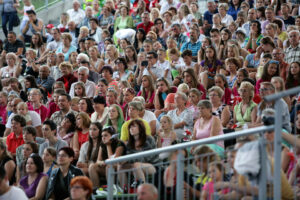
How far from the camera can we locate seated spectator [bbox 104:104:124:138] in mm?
9641

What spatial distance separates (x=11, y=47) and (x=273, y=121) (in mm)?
11764

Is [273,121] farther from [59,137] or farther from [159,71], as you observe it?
[159,71]

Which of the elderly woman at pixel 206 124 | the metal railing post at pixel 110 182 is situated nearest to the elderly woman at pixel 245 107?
the elderly woman at pixel 206 124

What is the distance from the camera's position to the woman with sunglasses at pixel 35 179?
8344 millimetres

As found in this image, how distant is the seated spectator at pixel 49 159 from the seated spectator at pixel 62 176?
316 millimetres

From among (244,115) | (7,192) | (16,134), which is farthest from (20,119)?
(244,115)

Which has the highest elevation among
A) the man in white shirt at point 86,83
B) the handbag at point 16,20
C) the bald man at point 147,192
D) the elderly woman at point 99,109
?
the handbag at point 16,20

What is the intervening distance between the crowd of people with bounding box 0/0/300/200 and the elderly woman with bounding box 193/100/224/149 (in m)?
0.02

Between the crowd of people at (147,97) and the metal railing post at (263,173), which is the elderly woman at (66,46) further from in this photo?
the metal railing post at (263,173)

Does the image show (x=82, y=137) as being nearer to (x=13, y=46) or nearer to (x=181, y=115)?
(x=181, y=115)

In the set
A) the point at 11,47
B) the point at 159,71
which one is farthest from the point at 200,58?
the point at 11,47

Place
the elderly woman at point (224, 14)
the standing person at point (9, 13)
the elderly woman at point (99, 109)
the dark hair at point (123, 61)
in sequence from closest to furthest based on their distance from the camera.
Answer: the elderly woman at point (99, 109) → the dark hair at point (123, 61) → the elderly woman at point (224, 14) → the standing person at point (9, 13)

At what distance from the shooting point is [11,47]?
1608cm

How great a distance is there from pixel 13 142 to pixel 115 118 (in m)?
1.64
